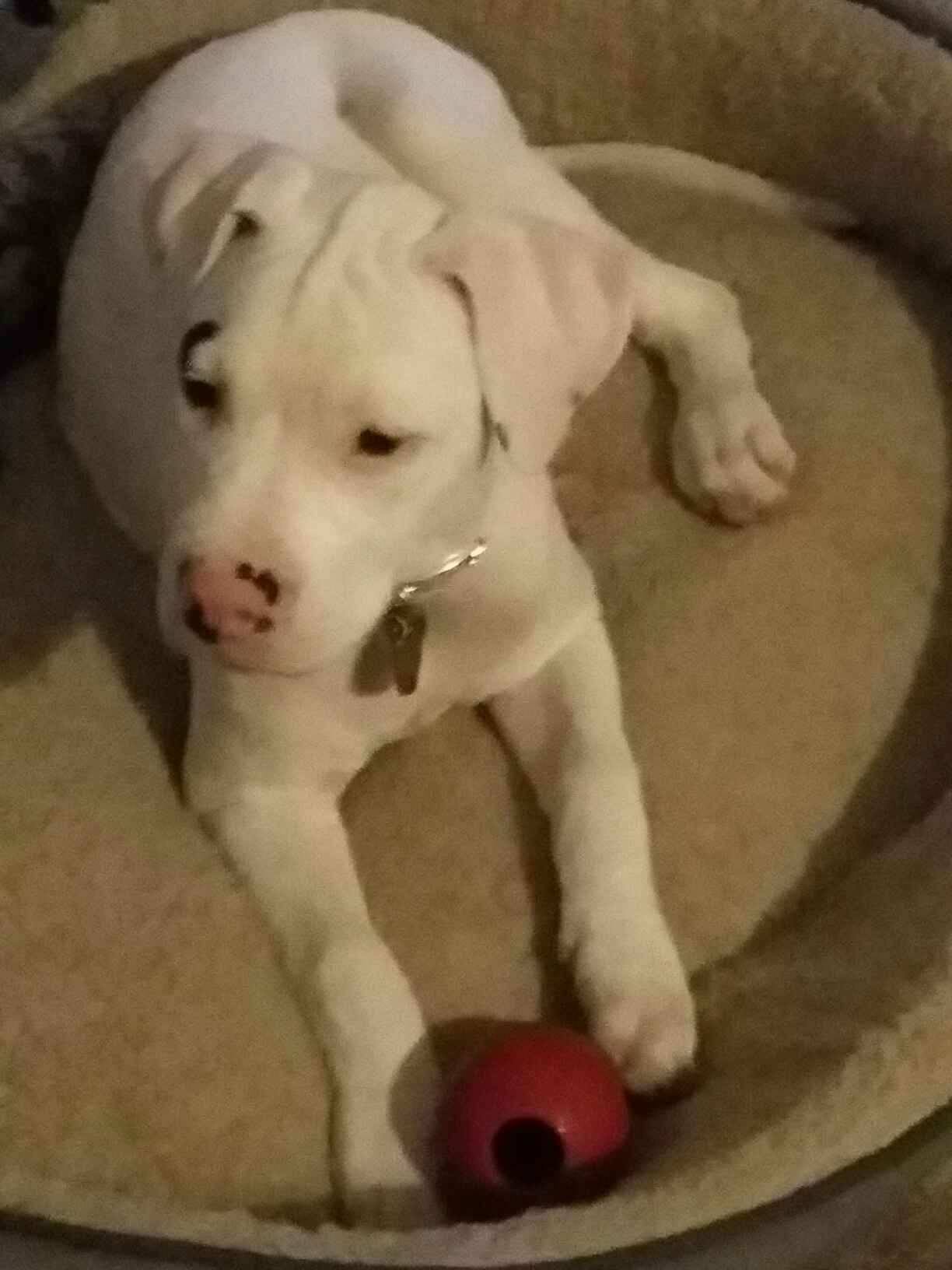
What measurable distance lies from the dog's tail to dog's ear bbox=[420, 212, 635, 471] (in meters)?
0.90

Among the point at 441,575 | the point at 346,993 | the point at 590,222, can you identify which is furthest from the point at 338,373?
the point at 590,222

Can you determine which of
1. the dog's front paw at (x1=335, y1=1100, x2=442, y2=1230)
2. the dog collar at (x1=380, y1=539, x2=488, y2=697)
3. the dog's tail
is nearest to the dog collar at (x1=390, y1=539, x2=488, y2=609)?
the dog collar at (x1=380, y1=539, x2=488, y2=697)

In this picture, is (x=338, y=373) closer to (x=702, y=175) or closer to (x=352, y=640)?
(x=352, y=640)

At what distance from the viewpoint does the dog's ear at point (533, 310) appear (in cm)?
120

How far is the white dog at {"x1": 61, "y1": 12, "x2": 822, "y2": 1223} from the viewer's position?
1156mm

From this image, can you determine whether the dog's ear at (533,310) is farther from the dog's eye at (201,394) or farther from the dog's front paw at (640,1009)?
the dog's front paw at (640,1009)

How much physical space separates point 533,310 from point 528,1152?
0.60 m

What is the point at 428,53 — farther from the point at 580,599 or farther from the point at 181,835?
the point at 181,835

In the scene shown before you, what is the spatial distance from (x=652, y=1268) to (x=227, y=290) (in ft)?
2.32

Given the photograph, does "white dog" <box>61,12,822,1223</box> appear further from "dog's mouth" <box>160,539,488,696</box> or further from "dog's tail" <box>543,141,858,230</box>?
"dog's tail" <box>543,141,858,230</box>

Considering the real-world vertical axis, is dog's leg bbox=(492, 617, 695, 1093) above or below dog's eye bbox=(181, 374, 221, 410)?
below

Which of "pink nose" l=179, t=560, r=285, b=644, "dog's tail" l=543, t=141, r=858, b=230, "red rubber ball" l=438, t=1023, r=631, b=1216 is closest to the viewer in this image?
"pink nose" l=179, t=560, r=285, b=644

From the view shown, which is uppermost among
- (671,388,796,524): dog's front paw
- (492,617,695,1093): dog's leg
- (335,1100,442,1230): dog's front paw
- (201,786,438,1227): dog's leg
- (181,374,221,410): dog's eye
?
(181,374,221,410): dog's eye

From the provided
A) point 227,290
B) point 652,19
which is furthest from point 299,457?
point 652,19
